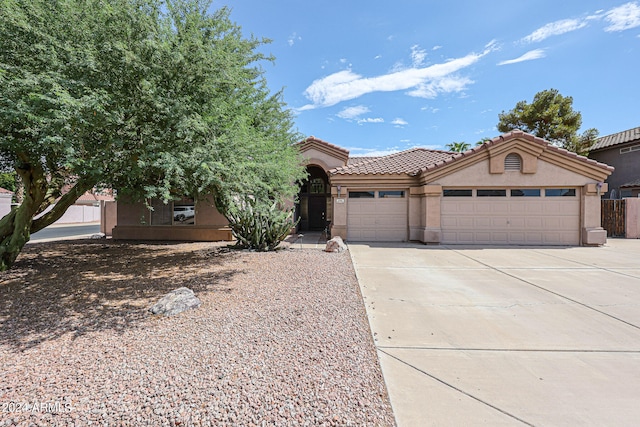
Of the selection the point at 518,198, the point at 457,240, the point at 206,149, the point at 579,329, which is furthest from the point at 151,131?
the point at 518,198

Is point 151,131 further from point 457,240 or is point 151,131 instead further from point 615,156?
point 615,156

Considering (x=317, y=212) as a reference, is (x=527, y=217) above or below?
below

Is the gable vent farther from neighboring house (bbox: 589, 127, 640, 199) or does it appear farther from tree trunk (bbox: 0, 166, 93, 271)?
tree trunk (bbox: 0, 166, 93, 271)

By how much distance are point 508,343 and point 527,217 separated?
10806 millimetres

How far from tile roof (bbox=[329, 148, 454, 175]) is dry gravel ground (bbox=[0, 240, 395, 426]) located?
7551 millimetres

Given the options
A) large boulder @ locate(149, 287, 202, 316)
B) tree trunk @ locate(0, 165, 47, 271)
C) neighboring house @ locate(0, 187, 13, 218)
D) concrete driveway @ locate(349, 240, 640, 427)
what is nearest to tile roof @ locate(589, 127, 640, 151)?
concrete driveway @ locate(349, 240, 640, 427)

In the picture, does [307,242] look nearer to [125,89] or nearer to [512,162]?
[125,89]

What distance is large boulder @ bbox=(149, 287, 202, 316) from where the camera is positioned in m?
4.50

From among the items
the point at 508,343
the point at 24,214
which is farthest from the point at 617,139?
the point at 24,214

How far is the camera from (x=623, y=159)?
1966 centimetres

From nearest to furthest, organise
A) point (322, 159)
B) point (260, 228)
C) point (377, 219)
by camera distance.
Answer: point (260, 228), point (377, 219), point (322, 159)

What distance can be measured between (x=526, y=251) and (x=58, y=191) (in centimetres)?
1619

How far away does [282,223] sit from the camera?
10.4 m

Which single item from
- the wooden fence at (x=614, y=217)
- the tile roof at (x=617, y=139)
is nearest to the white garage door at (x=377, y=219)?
the wooden fence at (x=614, y=217)
